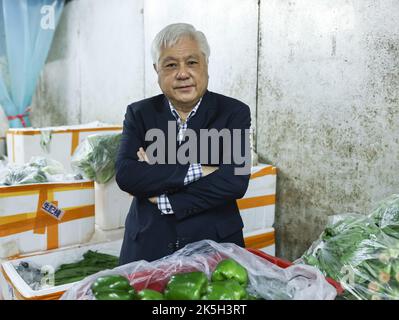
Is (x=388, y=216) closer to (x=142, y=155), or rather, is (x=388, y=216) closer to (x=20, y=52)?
(x=142, y=155)

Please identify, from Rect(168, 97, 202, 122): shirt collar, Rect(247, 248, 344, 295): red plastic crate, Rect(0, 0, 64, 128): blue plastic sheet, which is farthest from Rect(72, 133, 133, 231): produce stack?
Rect(0, 0, 64, 128): blue plastic sheet

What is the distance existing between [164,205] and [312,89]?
4.48ft

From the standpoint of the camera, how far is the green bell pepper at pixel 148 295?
1124 millimetres

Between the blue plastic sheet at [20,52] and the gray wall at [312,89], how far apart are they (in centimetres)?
165

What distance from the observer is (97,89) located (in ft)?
16.9

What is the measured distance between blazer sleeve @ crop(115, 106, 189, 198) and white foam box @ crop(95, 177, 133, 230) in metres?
1.12

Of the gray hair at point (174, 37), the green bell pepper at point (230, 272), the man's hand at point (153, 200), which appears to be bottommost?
the green bell pepper at point (230, 272)

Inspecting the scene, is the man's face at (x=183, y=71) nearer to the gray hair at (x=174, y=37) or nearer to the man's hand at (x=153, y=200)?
the gray hair at (x=174, y=37)

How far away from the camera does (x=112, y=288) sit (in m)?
1.15

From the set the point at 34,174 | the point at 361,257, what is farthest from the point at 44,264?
the point at 361,257

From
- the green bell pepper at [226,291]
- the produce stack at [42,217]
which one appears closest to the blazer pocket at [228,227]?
the green bell pepper at [226,291]

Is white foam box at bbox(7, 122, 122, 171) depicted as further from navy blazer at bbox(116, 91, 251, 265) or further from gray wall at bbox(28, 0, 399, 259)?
navy blazer at bbox(116, 91, 251, 265)
